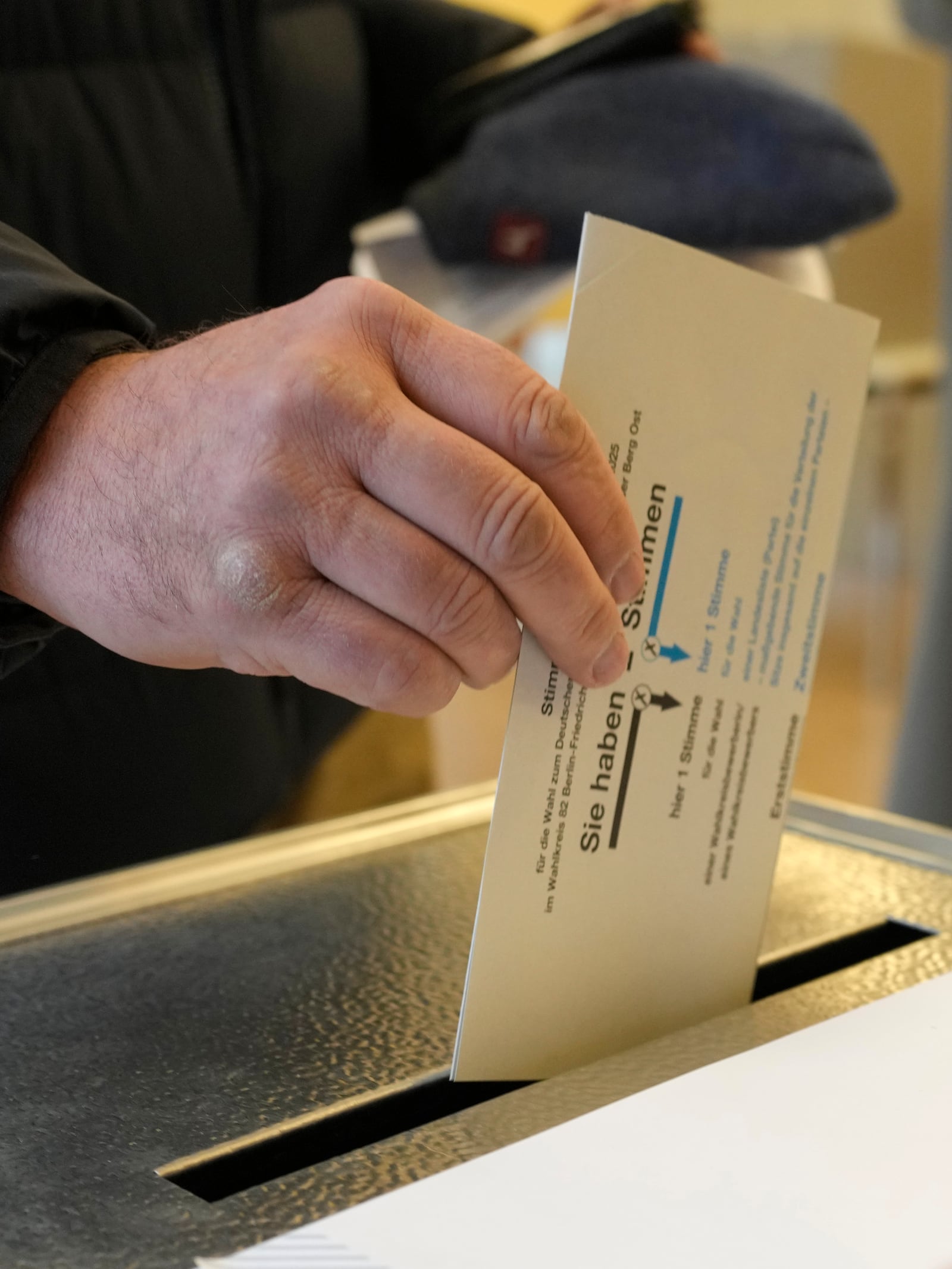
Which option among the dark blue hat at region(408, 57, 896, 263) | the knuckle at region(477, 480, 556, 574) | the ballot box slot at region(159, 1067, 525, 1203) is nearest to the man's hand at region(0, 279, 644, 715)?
the knuckle at region(477, 480, 556, 574)

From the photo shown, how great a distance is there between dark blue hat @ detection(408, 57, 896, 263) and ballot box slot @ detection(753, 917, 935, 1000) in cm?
57

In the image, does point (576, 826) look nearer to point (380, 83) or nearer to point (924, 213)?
point (380, 83)

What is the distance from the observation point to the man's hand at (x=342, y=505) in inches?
15.5

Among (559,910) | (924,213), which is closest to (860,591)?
(924,213)

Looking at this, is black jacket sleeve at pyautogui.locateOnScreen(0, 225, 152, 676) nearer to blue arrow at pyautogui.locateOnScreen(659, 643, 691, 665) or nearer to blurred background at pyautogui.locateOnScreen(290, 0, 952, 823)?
blue arrow at pyautogui.locateOnScreen(659, 643, 691, 665)

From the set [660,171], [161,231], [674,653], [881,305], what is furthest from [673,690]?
[881,305]

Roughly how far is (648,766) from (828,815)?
12.5 inches

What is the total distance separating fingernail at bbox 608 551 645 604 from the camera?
45cm

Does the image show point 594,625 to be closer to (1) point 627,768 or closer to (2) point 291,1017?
(1) point 627,768

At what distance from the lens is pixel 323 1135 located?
44 cm

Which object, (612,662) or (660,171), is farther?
(660,171)

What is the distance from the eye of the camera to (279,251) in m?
0.91

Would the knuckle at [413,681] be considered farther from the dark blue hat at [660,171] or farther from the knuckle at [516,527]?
the dark blue hat at [660,171]

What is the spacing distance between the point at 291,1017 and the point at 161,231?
0.53m
